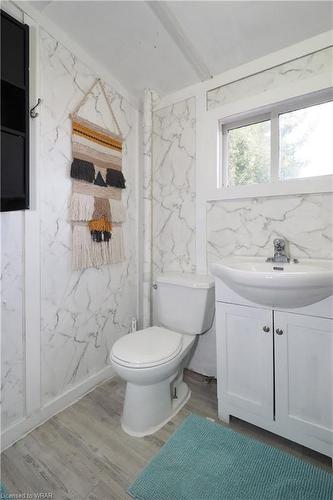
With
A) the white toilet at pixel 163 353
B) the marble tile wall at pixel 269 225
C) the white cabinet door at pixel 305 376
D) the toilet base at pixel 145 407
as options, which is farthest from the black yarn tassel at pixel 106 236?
the white cabinet door at pixel 305 376

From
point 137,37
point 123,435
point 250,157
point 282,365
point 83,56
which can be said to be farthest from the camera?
point 250,157

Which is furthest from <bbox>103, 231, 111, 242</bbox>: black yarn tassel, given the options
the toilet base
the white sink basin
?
the toilet base

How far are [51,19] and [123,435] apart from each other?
228 centimetres

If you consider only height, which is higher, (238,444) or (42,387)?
(42,387)

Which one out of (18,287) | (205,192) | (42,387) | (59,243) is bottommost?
(42,387)

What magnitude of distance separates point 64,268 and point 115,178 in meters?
0.74

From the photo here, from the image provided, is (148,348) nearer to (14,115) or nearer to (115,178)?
(115,178)

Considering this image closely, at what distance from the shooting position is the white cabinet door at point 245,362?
1.22 meters

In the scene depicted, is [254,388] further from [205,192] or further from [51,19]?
[51,19]

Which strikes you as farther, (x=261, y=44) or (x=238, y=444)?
(x=261, y=44)

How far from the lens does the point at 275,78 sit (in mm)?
1490

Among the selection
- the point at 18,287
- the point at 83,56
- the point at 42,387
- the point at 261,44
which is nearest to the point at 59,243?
the point at 18,287

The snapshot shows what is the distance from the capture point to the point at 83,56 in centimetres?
154

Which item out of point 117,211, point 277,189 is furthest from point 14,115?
point 277,189
